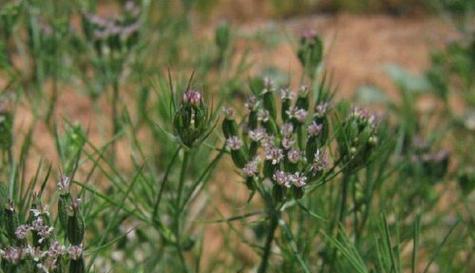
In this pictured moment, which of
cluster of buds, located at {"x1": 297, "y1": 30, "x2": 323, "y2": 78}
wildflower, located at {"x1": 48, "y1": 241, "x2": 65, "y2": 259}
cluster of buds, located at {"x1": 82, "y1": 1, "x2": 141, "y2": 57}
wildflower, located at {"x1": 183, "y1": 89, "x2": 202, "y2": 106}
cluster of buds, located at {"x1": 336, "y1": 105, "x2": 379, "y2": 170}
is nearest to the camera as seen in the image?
wildflower, located at {"x1": 48, "y1": 241, "x2": 65, "y2": 259}

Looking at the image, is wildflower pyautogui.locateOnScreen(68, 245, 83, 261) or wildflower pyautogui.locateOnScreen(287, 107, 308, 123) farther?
wildflower pyautogui.locateOnScreen(287, 107, 308, 123)

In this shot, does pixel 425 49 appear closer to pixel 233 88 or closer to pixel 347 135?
pixel 233 88

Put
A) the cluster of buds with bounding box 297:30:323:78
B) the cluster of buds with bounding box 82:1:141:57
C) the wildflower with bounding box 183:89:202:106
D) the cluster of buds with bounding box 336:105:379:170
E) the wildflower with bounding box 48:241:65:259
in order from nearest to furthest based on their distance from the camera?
1. the wildflower with bounding box 48:241:65:259
2. the wildflower with bounding box 183:89:202:106
3. the cluster of buds with bounding box 336:105:379:170
4. the cluster of buds with bounding box 297:30:323:78
5. the cluster of buds with bounding box 82:1:141:57

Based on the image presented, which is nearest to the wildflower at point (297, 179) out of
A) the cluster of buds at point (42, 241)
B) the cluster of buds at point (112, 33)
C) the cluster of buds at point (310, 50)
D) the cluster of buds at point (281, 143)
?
the cluster of buds at point (281, 143)

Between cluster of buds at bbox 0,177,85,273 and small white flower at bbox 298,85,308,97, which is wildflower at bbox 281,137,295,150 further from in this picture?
cluster of buds at bbox 0,177,85,273

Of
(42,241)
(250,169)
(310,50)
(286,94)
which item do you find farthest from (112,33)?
(42,241)

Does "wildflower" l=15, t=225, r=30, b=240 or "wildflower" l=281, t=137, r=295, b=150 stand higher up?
"wildflower" l=281, t=137, r=295, b=150

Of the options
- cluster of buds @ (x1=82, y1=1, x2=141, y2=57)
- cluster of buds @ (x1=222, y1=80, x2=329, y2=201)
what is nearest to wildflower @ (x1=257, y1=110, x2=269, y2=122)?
cluster of buds @ (x1=222, y1=80, x2=329, y2=201)

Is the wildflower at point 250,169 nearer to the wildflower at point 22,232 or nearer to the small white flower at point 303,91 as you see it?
the small white flower at point 303,91
